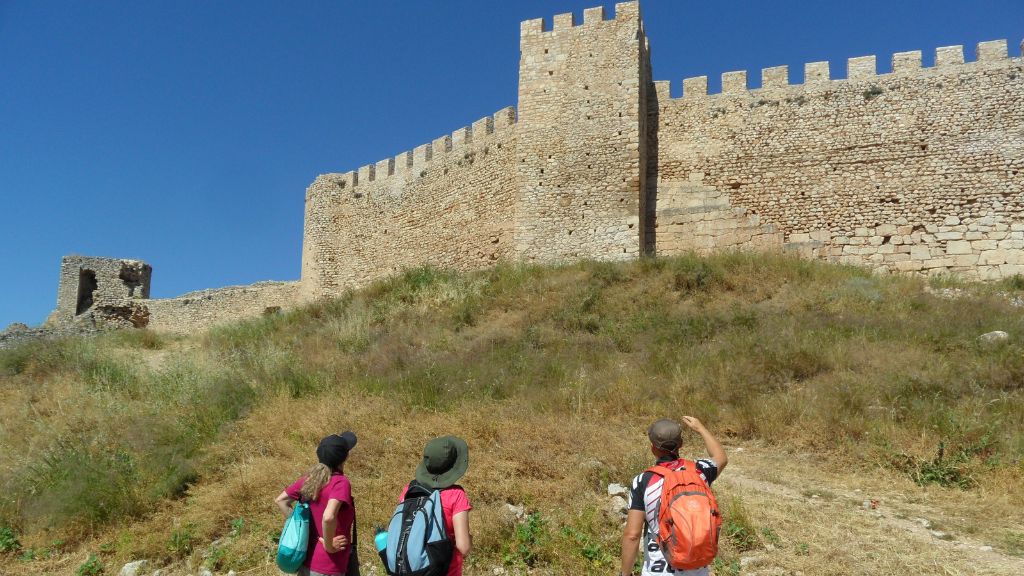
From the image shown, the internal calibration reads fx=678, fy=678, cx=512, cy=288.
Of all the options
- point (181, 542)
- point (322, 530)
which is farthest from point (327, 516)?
point (181, 542)

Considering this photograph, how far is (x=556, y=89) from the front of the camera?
14.4 metres

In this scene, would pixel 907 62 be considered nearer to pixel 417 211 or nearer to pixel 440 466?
pixel 417 211

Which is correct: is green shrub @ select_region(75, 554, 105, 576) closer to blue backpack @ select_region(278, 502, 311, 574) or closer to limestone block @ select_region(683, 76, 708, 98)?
blue backpack @ select_region(278, 502, 311, 574)

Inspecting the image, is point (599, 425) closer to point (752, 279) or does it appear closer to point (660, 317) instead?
point (660, 317)

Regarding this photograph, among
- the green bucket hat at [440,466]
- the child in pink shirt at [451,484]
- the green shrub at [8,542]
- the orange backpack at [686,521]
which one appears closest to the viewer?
the orange backpack at [686,521]

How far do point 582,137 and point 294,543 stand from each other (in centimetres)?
1180

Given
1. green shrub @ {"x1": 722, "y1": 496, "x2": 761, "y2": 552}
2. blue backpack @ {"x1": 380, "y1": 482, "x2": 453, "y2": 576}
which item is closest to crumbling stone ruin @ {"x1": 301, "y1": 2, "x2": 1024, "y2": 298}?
green shrub @ {"x1": 722, "y1": 496, "x2": 761, "y2": 552}

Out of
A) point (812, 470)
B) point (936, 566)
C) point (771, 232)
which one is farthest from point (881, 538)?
point (771, 232)

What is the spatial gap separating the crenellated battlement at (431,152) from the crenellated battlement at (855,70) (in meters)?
3.68

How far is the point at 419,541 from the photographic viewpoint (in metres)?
3.14

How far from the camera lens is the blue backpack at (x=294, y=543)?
11.2ft

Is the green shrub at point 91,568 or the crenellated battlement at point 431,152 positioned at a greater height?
the crenellated battlement at point 431,152

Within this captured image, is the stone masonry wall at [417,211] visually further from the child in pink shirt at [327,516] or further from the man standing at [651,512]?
the man standing at [651,512]

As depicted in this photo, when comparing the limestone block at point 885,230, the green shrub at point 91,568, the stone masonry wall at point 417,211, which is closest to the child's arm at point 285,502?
the green shrub at point 91,568
